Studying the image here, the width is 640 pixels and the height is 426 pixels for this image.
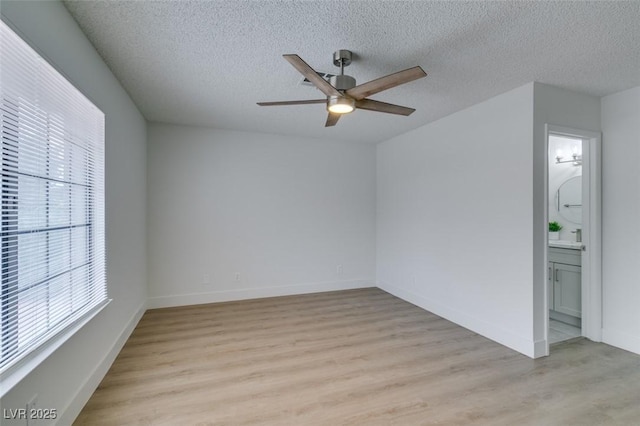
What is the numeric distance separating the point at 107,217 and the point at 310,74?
205cm

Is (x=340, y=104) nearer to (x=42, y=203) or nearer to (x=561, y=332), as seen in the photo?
(x=42, y=203)

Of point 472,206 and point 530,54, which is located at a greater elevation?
point 530,54

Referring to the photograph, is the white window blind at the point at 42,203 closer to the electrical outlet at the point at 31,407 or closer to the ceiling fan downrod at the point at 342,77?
the electrical outlet at the point at 31,407

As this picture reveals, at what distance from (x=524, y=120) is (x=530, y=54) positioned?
2.39 feet

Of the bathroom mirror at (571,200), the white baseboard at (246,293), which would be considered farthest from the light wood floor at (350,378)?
the bathroom mirror at (571,200)

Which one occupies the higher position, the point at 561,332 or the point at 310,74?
the point at 310,74

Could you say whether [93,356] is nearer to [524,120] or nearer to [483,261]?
[483,261]

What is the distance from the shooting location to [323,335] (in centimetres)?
321

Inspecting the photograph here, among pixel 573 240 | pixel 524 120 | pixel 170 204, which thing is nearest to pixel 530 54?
pixel 524 120

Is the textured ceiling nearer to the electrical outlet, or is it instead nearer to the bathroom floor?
the electrical outlet

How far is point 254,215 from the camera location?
179 inches

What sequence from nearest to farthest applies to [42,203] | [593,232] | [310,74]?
[42,203] < [310,74] < [593,232]

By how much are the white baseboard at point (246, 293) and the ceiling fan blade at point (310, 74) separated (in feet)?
11.1

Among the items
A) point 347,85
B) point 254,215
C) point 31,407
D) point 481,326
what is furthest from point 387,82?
point 254,215
